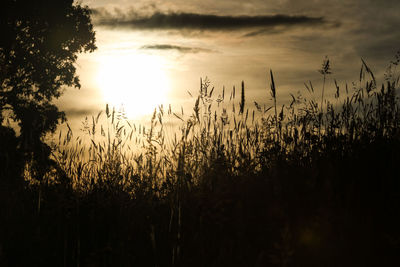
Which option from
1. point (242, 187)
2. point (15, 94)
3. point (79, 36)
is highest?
point (79, 36)

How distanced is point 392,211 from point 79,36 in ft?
50.5

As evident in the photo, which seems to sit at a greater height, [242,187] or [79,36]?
[79,36]

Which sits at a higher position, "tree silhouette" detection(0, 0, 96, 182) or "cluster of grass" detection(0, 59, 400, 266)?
"tree silhouette" detection(0, 0, 96, 182)

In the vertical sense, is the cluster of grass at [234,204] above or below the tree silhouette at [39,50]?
below

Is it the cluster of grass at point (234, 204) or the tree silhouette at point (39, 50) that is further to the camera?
the tree silhouette at point (39, 50)

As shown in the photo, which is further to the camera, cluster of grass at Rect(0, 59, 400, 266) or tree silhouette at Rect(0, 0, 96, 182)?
tree silhouette at Rect(0, 0, 96, 182)

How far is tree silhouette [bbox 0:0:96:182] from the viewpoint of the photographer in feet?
49.3

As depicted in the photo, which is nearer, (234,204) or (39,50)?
(234,204)

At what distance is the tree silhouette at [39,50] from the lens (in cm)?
1502

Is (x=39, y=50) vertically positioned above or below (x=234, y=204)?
above

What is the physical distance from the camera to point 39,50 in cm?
1584

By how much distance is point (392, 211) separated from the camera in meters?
3.02

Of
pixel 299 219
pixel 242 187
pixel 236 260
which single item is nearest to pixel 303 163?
pixel 242 187

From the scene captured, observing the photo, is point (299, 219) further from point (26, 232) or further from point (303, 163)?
point (26, 232)
